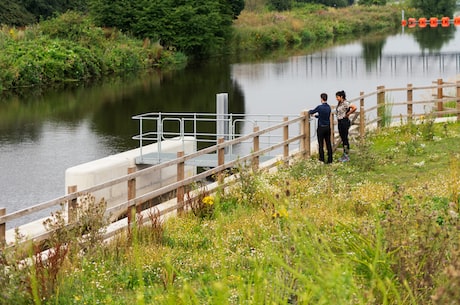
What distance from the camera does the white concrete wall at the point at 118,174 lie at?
18.6 metres

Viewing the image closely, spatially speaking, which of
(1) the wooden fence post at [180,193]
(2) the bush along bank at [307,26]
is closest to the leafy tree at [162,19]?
(2) the bush along bank at [307,26]

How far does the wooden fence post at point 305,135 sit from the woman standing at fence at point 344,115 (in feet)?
2.14

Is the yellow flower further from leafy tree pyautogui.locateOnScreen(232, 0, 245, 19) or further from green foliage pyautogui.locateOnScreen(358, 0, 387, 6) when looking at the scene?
green foliage pyautogui.locateOnScreen(358, 0, 387, 6)

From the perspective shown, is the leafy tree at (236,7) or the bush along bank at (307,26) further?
the leafy tree at (236,7)

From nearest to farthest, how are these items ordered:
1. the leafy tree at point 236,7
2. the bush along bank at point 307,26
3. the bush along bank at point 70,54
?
1. the bush along bank at point 70,54
2. the bush along bank at point 307,26
3. the leafy tree at point 236,7

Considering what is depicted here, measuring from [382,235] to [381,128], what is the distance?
15145 millimetres

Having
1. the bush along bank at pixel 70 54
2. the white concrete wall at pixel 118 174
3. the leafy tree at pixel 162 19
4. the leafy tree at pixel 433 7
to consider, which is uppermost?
the leafy tree at pixel 433 7

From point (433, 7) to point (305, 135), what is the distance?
11026 cm

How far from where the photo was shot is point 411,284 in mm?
7797

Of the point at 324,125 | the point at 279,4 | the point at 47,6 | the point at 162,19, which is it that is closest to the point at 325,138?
the point at 324,125

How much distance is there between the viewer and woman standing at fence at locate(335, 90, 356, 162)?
63.1 ft

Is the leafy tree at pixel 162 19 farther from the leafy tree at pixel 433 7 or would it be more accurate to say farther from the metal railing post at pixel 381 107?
the leafy tree at pixel 433 7

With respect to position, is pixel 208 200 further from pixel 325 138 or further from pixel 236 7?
pixel 236 7

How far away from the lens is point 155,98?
43.5 metres
